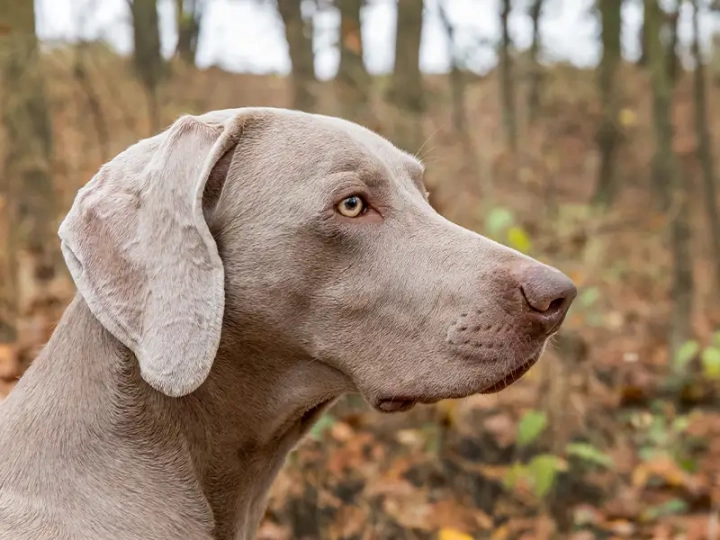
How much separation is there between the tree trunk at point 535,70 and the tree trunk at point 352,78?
23.1 feet

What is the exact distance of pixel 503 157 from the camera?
1495cm

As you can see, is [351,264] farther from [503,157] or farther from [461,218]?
[503,157]

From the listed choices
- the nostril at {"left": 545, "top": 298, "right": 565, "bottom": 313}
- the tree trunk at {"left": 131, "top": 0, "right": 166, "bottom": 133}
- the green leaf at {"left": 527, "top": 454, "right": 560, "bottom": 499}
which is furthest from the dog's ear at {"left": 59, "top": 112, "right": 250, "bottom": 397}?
the tree trunk at {"left": 131, "top": 0, "right": 166, "bottom": 133}

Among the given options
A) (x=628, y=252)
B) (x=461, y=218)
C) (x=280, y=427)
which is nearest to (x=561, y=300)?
(x=280, y=427)

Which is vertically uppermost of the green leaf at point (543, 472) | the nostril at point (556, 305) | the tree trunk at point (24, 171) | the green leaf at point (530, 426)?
the nostril at point (556, 305)

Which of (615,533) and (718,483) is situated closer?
(615,533)

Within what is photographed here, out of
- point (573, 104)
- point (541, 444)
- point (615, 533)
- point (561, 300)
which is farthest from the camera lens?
point (573, 104)

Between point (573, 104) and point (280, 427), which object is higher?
point (280, 427)

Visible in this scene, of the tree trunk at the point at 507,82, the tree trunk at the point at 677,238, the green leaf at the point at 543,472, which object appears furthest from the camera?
the tree trunk at the point at 507,82

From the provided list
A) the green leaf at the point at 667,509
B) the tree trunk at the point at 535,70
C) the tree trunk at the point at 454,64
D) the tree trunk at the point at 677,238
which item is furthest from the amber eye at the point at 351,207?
the tree trunk at the point at 535,70

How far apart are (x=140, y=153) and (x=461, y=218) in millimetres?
6317

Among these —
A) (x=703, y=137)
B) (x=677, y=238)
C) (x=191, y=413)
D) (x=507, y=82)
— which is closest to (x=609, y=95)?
(x=507, y=82)

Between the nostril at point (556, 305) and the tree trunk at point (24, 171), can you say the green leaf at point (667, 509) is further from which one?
the tree trunk at point (24, 171)

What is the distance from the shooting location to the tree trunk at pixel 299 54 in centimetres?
840
